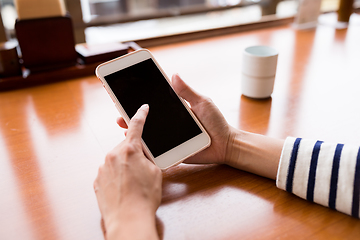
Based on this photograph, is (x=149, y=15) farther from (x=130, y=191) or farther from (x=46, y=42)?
(x=130, y=191)

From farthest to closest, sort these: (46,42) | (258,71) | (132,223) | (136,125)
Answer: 1. (46,42)
2. (258,71)
3. (136,125)
4. (132,223)

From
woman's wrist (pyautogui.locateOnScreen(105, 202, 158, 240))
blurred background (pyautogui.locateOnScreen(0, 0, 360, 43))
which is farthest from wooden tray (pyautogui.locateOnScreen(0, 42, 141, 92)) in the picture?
woman's wrist (pyautogui.locateOnScreen(105, 202, 158, 240))

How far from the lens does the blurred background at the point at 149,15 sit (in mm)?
1424

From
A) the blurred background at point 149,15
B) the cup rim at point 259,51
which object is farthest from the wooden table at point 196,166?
the blurred background at point 149,15

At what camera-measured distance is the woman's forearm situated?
24.5 inches

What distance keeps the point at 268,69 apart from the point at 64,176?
1.97 feet

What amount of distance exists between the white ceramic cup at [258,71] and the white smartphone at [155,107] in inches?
11.7

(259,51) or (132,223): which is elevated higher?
(259,51)

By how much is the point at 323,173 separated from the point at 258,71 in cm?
40

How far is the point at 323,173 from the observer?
0.56 m

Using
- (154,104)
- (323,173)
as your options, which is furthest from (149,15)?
(323,173)

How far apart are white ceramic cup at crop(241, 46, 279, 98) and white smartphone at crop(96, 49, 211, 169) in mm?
296

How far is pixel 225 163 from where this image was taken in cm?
66

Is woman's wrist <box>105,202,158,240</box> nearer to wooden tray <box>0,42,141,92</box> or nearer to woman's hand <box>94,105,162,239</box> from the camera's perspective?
woman's hand <box>94,105,162,239</box>
